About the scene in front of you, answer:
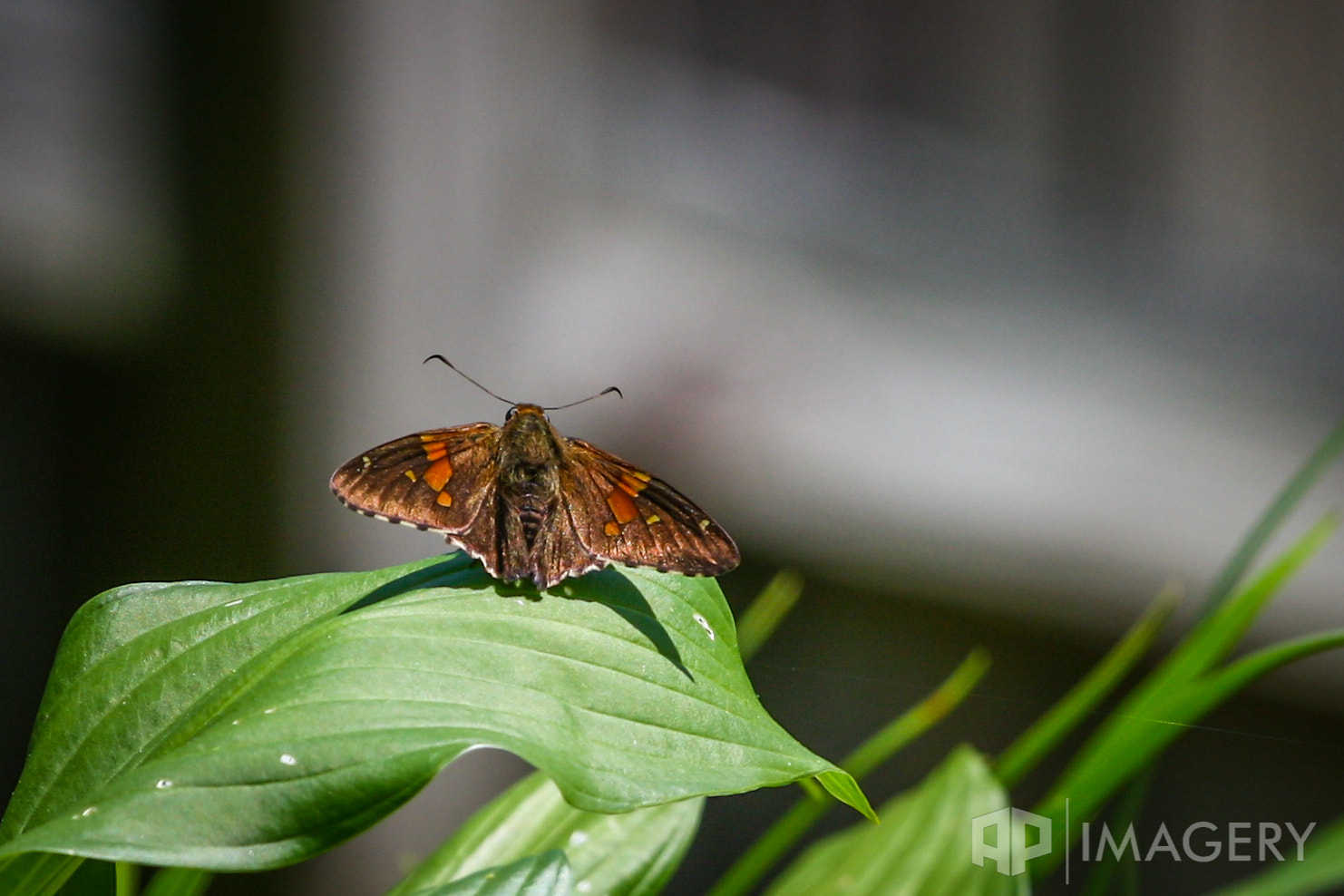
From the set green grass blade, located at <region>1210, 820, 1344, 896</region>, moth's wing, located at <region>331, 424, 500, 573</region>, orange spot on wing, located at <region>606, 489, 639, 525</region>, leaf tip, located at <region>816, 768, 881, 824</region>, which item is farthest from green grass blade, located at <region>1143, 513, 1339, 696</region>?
moth's wing, located at <region>331, 424, 500, 573</region>

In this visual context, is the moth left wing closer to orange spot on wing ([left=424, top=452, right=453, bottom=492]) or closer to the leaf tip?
orange spot on wing ([left=424, top=452, right=453, bottom=492])

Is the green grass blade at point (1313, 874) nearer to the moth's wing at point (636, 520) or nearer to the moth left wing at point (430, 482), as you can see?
the moth's wing at point (636, 520)

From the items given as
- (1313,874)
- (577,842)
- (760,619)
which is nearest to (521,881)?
(577,842)

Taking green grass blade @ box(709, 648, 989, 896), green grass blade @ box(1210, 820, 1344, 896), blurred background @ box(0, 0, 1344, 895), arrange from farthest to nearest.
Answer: blurred background @ box(0, 0, 1344, 895) < green grass blade @ box(709, 648, 989, 896) < green grass blade @ box(1210, 820, 1344, 896)

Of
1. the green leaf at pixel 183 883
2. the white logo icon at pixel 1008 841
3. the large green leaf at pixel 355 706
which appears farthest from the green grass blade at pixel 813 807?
the green leaf at pixel 183 883

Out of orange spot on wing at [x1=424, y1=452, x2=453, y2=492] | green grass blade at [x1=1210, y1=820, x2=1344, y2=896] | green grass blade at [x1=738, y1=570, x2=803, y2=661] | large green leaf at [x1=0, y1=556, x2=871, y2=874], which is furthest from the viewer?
green grass blade at [x1=738, y1=570, x2=803, y2=661]

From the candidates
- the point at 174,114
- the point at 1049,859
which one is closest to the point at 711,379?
the point at 174,114
